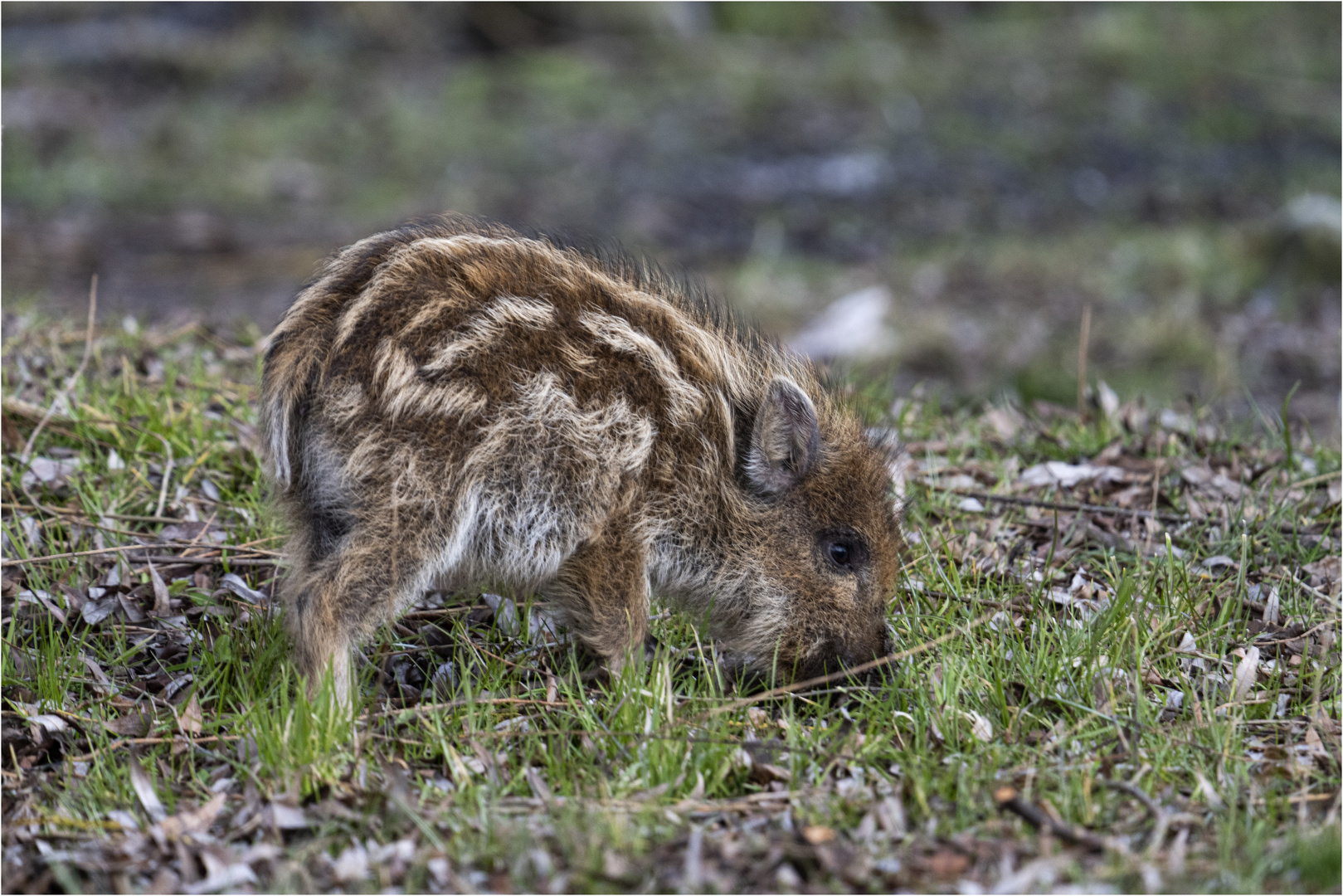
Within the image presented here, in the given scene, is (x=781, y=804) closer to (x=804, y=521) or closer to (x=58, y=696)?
(x=804, y=521)

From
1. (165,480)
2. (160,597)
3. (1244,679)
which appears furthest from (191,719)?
(1244,679)

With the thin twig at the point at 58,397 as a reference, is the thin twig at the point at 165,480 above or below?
below

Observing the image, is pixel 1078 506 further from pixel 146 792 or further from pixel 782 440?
pixel 146 792

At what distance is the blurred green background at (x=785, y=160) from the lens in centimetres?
949

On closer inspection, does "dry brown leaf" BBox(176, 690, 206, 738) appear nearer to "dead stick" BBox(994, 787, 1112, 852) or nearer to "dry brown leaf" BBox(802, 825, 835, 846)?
"dry brown leaf" BBox(802, 825, 835, 846)

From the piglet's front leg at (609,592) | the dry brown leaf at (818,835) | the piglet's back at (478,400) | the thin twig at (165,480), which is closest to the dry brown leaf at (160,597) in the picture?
the thin twig at (165,480)

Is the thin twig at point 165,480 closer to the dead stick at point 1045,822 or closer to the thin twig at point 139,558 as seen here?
the thin twig at point 139,558

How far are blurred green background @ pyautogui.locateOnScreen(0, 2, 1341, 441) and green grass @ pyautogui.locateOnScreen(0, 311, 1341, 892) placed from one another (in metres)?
2.56

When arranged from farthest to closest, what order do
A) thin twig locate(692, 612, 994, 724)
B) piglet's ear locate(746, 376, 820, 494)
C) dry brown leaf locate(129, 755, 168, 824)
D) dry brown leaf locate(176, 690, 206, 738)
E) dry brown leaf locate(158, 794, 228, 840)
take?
piglet's ear locate(746, 376, 820, 494) < thin twig locate(692, 612, 994, 724) < dry brown leaf locate(176, 690, 206, 738) < dry brown leaf locate(129, 755, 168, 824) < dry brown leaf locate(158, 794, 228, 840)

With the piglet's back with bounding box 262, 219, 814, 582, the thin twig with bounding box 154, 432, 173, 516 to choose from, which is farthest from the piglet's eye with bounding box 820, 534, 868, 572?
→ the thin twig with bounding box 154, 432, 173, 516

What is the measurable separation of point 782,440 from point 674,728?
1.05 m

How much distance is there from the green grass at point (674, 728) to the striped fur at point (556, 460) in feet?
0.76

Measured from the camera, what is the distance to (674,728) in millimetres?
3303

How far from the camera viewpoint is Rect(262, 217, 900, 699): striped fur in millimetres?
3420
